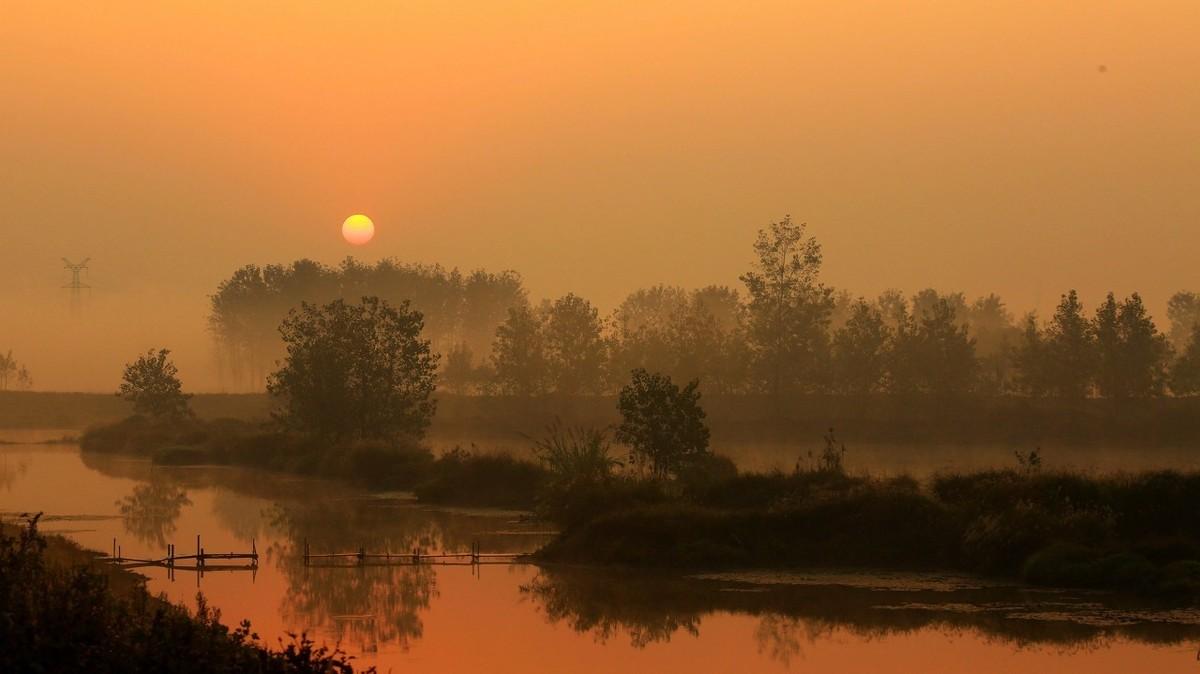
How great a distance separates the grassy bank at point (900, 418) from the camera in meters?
109

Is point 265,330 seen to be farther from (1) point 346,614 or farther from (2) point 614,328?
(1) point 346,614

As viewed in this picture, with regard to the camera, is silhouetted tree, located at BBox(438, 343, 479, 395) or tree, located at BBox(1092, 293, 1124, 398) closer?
tree, located at BBox(1092, 293, 1124, 398)

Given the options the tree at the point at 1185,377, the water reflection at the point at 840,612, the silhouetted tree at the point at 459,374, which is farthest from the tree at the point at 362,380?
the silhouetted tree at the point at 459,374

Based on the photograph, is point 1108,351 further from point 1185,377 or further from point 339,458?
point 339,458

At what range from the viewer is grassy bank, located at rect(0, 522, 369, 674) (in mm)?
16734

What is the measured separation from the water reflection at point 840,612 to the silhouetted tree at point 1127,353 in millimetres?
85295

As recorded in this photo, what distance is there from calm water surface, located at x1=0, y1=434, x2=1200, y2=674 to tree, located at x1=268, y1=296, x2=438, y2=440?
3281cm

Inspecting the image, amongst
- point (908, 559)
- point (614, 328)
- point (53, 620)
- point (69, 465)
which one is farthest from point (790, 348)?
point (53, 620)

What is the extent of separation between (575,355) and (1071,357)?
43.9 meters

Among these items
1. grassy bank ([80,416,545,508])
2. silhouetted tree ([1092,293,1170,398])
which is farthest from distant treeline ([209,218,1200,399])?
grassy bank ([80,416,545,508])

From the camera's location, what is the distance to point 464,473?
5828cm

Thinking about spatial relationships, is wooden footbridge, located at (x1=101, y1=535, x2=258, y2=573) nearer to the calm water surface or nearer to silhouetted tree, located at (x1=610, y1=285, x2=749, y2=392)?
the calm water surface

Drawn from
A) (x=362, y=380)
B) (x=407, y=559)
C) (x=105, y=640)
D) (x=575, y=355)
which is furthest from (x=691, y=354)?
(x=105, y=640)

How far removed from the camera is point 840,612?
101ft
